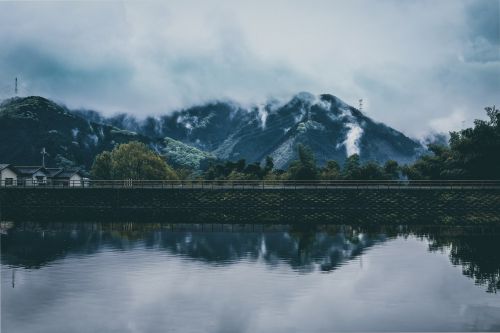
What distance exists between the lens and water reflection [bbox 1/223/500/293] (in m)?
42.8

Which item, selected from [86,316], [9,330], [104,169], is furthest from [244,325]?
[104,169]

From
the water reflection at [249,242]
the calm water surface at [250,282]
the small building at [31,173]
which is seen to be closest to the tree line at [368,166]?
Answer: the small building at [31,173]

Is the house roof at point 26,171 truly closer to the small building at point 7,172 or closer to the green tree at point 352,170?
the small building at point 7,172

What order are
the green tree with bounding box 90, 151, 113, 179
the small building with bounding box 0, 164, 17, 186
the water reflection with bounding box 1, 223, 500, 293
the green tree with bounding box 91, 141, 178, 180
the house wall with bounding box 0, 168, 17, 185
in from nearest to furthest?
the water reflection with bounding box 1, 223, 500, 293 < the small building with bounding box 0, 164, 17, 186 < the house wall with bounding box 0, 168, 17, 185 < the green tree with bounding box 91, 141, 178, 180 < the green tree with bounding box 90, 151, 113, 179

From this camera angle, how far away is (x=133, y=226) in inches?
2596

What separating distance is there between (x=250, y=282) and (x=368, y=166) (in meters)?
68.9

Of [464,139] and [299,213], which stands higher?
[464,139]

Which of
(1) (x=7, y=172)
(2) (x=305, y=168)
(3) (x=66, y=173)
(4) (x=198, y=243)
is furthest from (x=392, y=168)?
(1) (x=7, y=172)

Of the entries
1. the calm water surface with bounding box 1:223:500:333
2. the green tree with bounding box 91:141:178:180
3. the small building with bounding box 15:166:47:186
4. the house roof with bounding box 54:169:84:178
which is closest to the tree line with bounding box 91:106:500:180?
the green tree with bounding box 91:141:178:180

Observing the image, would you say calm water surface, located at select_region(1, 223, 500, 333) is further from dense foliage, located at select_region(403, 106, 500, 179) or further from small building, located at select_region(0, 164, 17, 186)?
small building, located at select_region(0, 164, 17, 186)

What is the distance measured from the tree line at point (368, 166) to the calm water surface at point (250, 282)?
33.9 metres

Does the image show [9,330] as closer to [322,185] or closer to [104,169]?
[322,185]

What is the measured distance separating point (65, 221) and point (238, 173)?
42.5 metres

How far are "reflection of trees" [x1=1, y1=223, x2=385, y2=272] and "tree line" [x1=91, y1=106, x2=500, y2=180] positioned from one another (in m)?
35.3
